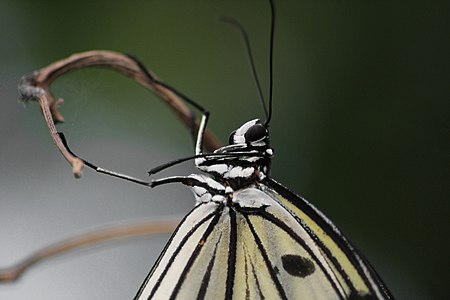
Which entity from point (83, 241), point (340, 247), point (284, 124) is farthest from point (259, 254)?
point (284, 124)

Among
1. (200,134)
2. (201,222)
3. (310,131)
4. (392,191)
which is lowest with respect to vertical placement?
(201,222)

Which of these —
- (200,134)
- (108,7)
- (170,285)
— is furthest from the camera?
(108,7)

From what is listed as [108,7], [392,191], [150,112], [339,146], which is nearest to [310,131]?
[339,146]

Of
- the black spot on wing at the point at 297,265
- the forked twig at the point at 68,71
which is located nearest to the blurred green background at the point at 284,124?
the forked twig at the point at 68,71

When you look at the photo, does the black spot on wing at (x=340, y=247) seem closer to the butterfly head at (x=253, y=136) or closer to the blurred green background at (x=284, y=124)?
the butterfly head at (x=253, y=136)

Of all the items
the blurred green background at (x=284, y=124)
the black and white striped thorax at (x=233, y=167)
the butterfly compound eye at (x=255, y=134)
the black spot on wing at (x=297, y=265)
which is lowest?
the black spot on wing at (x=297, y=265)

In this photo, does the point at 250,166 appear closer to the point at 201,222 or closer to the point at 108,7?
the point at 201,222
